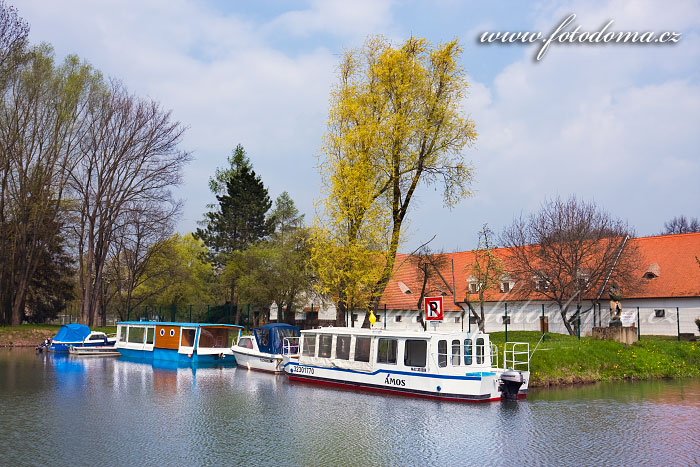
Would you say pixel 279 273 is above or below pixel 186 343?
above

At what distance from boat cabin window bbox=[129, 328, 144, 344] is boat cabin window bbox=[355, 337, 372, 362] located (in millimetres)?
22013

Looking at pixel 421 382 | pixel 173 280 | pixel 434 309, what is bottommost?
pixel 421 382

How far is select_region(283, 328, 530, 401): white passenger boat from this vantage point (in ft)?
77.5

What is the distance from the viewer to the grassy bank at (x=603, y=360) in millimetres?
29609

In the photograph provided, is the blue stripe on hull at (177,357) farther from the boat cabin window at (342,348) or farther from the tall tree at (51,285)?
the tall tree at (51,285)

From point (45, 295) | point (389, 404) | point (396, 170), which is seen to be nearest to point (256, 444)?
point (389, 404)

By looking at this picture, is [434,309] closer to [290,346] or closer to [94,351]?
[290,346]

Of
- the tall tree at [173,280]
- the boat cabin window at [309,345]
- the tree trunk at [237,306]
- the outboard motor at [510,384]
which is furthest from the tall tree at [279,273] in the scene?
the outboard motor at [510,384]

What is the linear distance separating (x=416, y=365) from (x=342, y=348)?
407cm

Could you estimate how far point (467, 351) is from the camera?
24719 mm

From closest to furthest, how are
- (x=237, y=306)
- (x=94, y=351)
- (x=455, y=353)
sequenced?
(x=455, y=353)
(x=94, y=351)
(x=237, y=306)

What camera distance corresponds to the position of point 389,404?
2308 cm

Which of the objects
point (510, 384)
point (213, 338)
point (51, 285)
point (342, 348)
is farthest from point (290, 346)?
point (51, 285)

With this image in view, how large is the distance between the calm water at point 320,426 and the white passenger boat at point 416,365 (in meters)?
0.73
